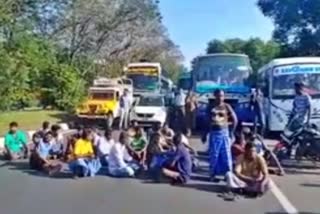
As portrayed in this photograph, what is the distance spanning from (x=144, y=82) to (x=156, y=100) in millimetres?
8772

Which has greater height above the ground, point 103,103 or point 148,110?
point 103,103

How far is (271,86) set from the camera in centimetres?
2803

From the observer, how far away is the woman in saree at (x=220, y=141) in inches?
599

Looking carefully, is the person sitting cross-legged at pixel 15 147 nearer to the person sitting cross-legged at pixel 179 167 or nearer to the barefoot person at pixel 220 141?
the person sitting cross-legged at pixel 179 167

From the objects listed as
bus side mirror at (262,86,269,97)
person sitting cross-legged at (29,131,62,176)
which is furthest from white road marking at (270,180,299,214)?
bus side mirror at (262,86,269,97)

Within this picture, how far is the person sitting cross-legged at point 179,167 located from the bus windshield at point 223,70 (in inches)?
680

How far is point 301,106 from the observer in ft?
59.1

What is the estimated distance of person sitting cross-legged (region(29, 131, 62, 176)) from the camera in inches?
693

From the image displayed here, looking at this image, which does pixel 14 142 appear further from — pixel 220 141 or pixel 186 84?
pixel 186 84

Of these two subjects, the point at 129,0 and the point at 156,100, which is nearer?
the point at 156,100

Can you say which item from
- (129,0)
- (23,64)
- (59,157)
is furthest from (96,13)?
(59,157)

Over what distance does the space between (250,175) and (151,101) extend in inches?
948

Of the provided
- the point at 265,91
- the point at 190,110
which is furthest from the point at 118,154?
the point at 190,110

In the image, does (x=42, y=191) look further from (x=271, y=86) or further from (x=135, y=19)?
(x=135, y=19)
